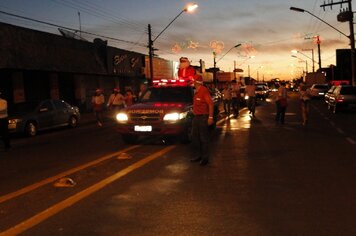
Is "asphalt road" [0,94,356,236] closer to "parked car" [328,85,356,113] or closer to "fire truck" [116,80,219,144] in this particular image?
"fire truck" [116,80,219,144]

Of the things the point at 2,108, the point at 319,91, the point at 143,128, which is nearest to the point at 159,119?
the point at 143,128

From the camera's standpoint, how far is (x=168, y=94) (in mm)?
14414

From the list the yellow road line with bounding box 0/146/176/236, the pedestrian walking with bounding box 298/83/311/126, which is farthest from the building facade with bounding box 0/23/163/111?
the yellow road line with bounding box 0/146/176/236

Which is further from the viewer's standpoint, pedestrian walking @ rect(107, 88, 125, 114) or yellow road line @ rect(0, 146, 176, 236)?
pedestrian walking @ rect(107, 88, 125, 114)

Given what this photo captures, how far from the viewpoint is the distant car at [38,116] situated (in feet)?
59.5

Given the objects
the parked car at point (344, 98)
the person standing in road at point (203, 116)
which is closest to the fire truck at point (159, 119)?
the person standing in road at point (203, 116)

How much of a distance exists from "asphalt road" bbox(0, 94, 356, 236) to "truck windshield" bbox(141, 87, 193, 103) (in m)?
1.69

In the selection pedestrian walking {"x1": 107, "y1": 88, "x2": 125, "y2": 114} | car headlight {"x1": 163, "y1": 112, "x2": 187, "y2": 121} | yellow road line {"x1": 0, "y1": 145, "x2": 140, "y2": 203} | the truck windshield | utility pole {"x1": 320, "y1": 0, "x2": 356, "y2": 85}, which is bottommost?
yellow road line {"x1": 0, "y1": 145, "x2": 140, "y2": 203}

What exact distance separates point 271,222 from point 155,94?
367 inches

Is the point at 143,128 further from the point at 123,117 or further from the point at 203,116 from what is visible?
the point at 203,116

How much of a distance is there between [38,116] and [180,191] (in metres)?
13.1

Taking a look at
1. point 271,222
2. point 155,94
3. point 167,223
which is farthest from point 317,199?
point 155,94

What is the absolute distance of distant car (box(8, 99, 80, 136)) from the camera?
714 inches

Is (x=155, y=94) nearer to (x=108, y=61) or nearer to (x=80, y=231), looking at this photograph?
(x=80, y=231)
